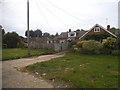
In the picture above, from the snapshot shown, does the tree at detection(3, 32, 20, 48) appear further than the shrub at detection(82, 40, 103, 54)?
Yes

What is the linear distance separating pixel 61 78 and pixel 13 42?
26.1 metres

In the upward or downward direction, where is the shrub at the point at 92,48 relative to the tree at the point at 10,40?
downward

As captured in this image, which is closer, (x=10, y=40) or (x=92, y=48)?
(x=92, y=48)

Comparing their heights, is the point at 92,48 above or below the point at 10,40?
below

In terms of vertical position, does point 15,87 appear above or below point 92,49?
below

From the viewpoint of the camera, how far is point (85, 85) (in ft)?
13.0

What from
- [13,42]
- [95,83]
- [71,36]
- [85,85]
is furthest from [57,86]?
[71,36]

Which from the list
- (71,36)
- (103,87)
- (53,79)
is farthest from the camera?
(71,36)

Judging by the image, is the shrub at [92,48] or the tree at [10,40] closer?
the shrub at [92,48]

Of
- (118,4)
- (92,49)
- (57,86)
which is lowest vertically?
(57,86)

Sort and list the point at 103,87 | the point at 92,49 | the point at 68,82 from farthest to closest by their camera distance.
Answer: the point at 92,49
the point at 68,82
the point at 103,87

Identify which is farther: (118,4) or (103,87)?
(118,4)

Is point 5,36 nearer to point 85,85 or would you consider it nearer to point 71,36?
point 71,36

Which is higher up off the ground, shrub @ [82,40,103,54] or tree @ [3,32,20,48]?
tree @ [3,32,20,48]
